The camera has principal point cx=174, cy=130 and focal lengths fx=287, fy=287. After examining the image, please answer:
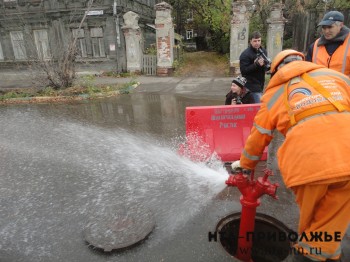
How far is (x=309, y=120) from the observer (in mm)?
1829

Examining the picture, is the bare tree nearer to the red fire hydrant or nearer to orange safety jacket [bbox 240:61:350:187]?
the red fire hydrant

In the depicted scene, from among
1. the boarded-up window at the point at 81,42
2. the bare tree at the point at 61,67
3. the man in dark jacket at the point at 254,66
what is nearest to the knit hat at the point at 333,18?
the man in dark jacket at the point at 254,66

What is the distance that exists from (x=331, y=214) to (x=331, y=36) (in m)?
2.67

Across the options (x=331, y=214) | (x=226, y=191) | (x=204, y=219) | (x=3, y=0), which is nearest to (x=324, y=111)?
(x=331, y=214)

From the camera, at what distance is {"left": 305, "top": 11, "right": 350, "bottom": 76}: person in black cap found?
354cm

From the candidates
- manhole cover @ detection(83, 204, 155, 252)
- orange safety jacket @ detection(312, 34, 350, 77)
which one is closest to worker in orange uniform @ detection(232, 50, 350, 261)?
manhole cover @ detection(83, 204, 155, 252)

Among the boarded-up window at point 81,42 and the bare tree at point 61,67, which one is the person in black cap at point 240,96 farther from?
the boarded-up window at point 81,42

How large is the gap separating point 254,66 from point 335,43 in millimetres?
1565

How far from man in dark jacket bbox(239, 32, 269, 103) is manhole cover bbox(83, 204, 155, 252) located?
2997 millimetres

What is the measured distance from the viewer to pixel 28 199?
12.2ft

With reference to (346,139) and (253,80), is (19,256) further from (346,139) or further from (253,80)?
(253,80)

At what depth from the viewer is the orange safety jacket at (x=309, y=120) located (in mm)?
1743

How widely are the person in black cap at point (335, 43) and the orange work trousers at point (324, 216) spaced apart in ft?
7.94

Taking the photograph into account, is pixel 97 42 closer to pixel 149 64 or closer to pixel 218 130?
pixel 149 64
